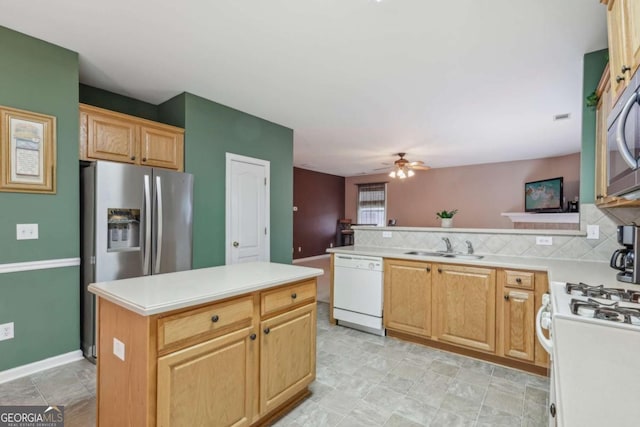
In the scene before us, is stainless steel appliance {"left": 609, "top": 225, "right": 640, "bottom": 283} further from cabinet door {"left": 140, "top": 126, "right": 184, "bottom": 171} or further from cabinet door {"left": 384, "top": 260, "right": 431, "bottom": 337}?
cabinet door {"left": 140, "top": 126, "right": 184, "bottom": 171}

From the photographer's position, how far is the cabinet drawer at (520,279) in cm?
239

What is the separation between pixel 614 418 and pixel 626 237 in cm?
171

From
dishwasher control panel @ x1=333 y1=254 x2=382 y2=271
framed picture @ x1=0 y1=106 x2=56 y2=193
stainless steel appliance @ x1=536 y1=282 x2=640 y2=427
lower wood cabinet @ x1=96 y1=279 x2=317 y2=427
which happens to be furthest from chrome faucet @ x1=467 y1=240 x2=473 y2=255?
framed picture @ x1=0 y1=106 x2=56 y2=193

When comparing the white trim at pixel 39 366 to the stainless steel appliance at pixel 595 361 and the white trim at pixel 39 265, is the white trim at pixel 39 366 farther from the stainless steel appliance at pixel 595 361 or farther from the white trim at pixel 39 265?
the stainless steel appliance at pixel 595 361

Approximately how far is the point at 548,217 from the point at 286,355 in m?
6.57

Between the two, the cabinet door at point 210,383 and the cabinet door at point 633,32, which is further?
the cabinet door at point 210,383

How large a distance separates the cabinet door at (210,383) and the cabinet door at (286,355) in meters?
0.10

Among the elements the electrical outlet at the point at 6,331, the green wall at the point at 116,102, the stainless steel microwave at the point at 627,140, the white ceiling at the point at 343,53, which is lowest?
the electrical outlet at the point at 6,331

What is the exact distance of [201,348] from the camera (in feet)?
4.60

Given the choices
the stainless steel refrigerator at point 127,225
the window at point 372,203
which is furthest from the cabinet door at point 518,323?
the window at point 372,203

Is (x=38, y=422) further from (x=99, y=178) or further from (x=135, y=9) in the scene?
(x=135, y=9)

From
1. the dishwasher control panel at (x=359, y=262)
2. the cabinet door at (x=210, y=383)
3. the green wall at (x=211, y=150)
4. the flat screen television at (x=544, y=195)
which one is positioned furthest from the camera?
the flat screen television at (x=544, y=195)

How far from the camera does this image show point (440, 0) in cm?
190

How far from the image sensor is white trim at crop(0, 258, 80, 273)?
7.40 feet
